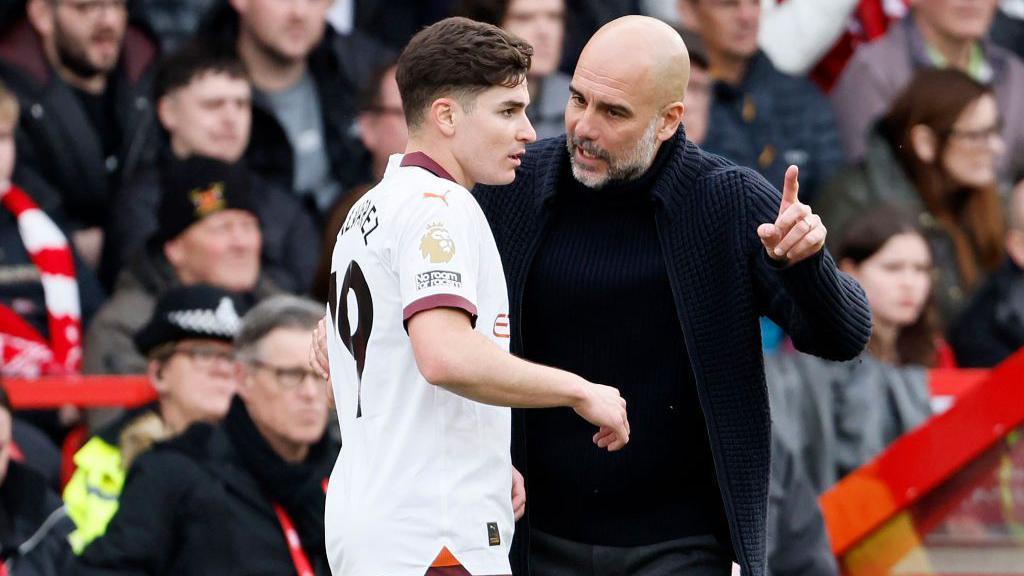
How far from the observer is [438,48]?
14.7 ft

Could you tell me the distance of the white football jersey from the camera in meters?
4.38

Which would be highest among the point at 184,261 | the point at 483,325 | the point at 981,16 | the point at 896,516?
the point at 981,16

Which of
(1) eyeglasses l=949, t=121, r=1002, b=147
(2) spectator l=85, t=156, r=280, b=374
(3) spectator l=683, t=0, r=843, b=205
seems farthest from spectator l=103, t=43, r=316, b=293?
(1) eyeglasses l=949, t=121, r=1002, b=147

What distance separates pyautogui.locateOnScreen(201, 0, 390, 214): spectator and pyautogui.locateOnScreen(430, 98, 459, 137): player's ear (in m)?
4.59

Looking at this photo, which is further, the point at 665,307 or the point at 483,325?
the point at 665,307

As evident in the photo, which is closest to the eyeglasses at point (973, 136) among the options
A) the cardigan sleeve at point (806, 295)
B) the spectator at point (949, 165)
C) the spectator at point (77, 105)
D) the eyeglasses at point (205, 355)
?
the spectator at point (949, 165)

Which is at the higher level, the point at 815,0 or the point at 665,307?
the point at 815,0


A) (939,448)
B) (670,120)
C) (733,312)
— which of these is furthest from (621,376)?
(939,448)

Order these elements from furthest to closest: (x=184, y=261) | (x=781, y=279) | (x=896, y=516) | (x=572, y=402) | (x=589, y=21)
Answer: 1. (x=589, y=21)
2. (x=184, y=261)
3. (x=896, y=516)
4. (x=781, y=279)
5. (x=572, y=402)

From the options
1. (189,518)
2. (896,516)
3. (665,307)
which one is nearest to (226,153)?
(189,518)

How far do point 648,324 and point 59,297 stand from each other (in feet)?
11.9

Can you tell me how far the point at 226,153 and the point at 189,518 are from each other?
2.57 metres

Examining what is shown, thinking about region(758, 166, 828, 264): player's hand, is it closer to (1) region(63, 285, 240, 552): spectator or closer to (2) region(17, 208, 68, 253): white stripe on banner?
(1) region(63, 285, 240, 552): spectator

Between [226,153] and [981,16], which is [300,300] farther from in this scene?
[981,16]
